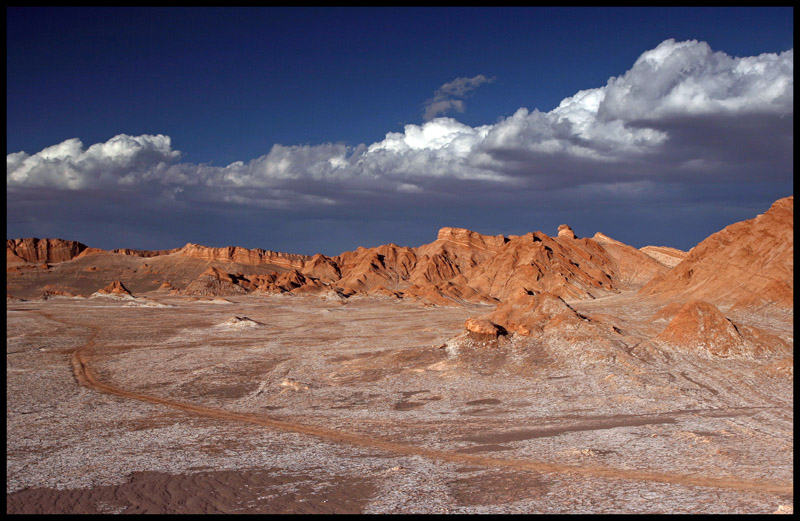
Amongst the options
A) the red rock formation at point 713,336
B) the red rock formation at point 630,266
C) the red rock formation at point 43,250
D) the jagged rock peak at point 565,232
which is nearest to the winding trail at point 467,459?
the red rock formation at point 713,336

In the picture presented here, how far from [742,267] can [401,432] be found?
186 feet

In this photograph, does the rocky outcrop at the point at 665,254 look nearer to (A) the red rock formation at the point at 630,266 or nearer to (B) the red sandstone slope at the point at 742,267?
(A) the red rock formation at the point at 630,266

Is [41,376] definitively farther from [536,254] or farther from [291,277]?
[291,277]

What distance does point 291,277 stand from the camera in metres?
131

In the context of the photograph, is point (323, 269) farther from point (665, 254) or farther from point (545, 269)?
point (665, 254)

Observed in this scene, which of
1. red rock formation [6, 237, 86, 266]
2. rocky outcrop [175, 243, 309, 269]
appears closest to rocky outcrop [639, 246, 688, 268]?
rocky outcrop [175, 243, 309, 269]

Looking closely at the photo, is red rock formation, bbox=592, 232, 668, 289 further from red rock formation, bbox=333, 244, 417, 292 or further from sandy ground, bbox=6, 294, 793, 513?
sandy ground, bbox=6, 294, 793, 513

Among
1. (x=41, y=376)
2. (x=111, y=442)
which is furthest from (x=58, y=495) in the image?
(x=41, y=376)

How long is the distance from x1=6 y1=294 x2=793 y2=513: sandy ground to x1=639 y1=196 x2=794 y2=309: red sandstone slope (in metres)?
19.4

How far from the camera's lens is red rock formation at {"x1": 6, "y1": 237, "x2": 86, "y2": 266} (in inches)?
6176

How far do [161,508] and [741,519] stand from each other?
10.6 m

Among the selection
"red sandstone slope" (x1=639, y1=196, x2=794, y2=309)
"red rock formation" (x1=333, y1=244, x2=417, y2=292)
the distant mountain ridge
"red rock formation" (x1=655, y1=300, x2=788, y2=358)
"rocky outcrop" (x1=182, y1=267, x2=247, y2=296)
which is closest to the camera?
"red rock formation" (x1=655, y1=300, x2=788, y2=358)

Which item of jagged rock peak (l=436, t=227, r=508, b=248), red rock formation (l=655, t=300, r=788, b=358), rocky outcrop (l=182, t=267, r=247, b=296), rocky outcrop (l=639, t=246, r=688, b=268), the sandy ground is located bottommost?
rocky outcrop (l=182, t=267, r=247, b=296)

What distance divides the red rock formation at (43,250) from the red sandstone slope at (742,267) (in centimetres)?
15050
